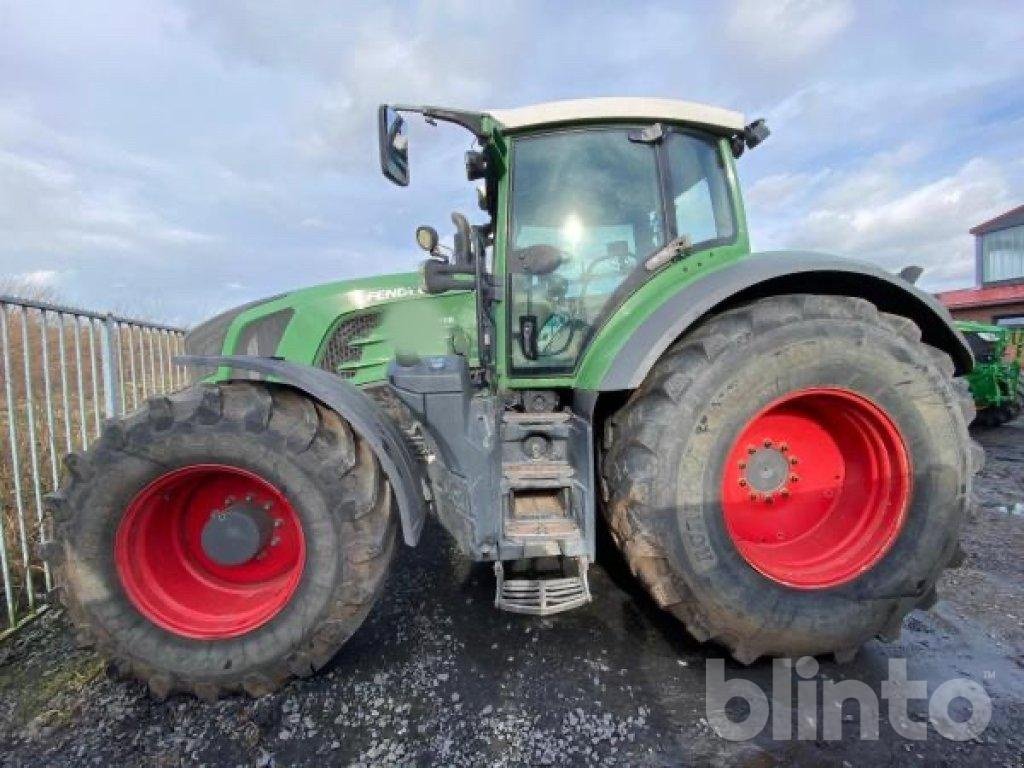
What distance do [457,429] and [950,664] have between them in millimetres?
2083

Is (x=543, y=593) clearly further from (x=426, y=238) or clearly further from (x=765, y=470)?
(x=426, y=238)

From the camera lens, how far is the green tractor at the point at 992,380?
22.3 ft

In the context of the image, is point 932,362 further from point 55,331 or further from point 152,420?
point 55,331

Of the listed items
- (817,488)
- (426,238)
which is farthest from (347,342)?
(817,488)

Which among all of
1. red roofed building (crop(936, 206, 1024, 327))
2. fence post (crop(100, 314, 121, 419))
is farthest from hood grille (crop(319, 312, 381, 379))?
red roofed building (crop(936, 206, 1024, 327))

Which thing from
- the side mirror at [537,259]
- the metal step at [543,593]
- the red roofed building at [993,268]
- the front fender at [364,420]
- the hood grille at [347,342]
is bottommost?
the metal step at [543,593]

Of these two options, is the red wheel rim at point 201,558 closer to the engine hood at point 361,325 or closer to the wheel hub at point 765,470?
the engine hood at point 361,325

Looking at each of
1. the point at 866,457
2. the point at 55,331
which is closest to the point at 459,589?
the point at 866,457

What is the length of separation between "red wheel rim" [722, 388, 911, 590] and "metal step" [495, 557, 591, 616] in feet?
1.98

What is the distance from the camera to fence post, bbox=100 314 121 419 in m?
3.51

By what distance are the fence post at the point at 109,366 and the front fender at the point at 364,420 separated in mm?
1790

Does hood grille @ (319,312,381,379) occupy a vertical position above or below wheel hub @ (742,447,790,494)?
above
